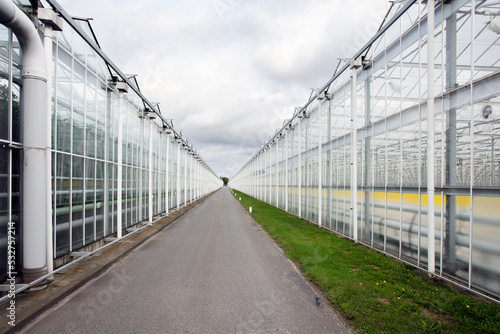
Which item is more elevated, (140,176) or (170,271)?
(140,176)

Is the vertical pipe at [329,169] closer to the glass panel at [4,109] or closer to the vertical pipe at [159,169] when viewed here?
the vertical pipe at [159,169]

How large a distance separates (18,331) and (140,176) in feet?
33.9

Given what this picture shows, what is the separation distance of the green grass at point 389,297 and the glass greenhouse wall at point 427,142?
0.68m

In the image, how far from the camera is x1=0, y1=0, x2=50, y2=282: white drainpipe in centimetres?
496

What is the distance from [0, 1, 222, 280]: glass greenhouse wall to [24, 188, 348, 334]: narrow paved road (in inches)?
62.8

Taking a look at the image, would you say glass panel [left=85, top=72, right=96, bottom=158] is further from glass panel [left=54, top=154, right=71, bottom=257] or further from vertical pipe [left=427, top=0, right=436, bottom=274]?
vertical pipe [left=427, top=0, right=436, bottom=274]

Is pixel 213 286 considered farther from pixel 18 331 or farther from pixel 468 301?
pixel 468 301

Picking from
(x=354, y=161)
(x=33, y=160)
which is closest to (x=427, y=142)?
(x=354, y=161)

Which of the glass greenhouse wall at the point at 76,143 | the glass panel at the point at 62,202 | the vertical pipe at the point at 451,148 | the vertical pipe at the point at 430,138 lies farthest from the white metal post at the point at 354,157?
the glass panel at the point at 62,202

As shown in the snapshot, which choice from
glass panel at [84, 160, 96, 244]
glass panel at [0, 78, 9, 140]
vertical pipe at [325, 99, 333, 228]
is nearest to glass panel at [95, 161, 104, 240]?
glass panel at [84, 160, 96, 244]

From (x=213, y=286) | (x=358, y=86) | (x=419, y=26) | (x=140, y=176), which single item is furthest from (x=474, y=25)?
(x=140, y=176)

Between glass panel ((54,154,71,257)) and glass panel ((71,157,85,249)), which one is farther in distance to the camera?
glass panel ((71,157,85,249))

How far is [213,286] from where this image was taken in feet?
18.5

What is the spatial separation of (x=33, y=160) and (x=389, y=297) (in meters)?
6.76
